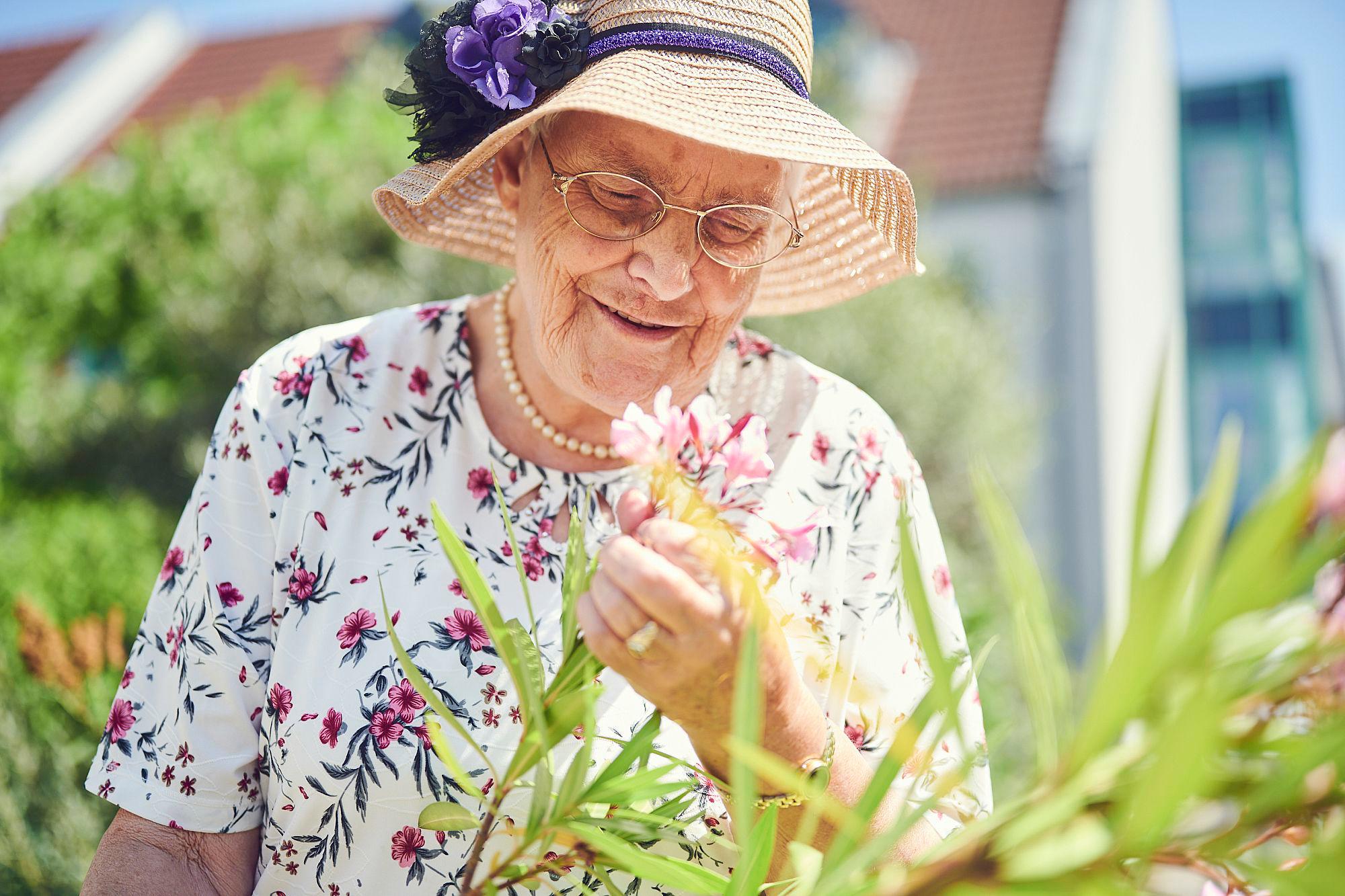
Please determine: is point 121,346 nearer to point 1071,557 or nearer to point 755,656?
point 1071,557

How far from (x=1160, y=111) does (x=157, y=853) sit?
552 inches

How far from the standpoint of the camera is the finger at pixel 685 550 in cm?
81

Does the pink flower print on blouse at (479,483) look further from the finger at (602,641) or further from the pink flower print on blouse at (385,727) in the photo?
the finger at (602,641)

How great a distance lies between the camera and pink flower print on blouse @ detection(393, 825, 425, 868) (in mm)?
1547

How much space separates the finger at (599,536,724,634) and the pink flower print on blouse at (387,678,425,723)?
Result: 2.78ft

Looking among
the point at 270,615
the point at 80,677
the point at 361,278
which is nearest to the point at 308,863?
the point at 270,615

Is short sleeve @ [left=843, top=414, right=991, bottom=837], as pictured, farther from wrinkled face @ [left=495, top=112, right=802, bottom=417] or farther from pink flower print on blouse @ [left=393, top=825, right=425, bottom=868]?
pink flower print on blouse @ [left=393, top=825, right=425, bottom=868]

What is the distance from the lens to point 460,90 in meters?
1.66

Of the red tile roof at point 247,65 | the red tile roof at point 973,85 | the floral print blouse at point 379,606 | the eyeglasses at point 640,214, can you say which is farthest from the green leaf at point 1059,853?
the red tile roof at point 247,65

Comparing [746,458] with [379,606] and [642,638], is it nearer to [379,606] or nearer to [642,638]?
[642,638]

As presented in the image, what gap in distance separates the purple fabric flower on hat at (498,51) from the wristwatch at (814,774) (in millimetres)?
1028

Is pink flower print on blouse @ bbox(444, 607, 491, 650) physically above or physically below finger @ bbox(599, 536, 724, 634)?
below

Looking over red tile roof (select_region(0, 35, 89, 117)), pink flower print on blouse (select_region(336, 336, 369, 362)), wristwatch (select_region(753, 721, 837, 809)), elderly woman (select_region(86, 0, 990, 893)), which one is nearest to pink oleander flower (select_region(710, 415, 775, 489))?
wristwatch (select_region(753, 721, 837, 809))

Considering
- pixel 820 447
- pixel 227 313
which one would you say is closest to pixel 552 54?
pixel 820 447
